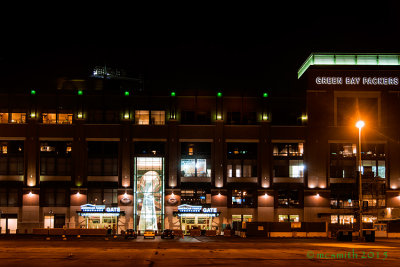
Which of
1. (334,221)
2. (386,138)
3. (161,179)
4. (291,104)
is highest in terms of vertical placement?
(291,104)

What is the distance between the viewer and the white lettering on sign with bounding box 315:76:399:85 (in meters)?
89.9

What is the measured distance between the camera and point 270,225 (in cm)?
7544

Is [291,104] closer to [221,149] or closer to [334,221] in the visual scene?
[221,149]

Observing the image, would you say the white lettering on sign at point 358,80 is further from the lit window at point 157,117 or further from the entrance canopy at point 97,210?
the entrance canopy at point 97,210

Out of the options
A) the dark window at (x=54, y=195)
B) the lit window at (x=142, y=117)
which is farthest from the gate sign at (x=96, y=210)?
the lit window at (x=142, y=117)

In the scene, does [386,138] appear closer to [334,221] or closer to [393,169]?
[393,169]

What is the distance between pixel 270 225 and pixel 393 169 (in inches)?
1055

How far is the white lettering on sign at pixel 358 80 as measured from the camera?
Result: 89.9 m

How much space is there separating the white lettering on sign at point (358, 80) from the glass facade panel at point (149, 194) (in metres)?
31.3

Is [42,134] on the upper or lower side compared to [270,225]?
upper

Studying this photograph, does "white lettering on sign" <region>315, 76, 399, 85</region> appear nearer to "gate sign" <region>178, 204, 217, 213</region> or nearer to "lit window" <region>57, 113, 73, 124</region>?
"gate sign" <region>178, 204, 217, 213</region>

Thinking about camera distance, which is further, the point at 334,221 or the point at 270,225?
the point at 334,221

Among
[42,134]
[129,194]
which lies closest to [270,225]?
[129,194]

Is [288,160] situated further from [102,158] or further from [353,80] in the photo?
[102,158]
